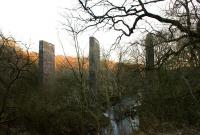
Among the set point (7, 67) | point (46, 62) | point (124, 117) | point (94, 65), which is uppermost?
point (46, 62)

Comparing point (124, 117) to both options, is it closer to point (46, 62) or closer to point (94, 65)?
point (94, 65)

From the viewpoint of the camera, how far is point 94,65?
25078mm

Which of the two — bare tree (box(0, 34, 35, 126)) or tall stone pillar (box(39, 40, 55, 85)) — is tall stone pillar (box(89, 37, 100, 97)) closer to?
tall stone pillar (box(39, 40, 55, 85))

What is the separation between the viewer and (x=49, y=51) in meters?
28.6

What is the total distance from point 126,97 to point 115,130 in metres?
1.93

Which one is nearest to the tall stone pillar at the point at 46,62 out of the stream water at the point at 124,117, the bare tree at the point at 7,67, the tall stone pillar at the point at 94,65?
the tall stone pillar at the point at 94,65

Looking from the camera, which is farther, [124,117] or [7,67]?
[7,67]

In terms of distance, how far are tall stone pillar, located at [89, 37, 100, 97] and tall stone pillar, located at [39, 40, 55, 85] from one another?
3.46 meters

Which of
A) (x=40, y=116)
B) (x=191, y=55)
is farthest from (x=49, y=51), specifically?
(x=191, y=55)

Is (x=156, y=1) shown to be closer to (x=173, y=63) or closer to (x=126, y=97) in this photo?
(x=173, y=63)

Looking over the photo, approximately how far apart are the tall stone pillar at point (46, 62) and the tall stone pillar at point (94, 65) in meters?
3.46

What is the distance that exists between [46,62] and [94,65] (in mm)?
4603

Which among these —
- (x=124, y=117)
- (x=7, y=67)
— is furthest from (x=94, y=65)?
(x=7, y=67)

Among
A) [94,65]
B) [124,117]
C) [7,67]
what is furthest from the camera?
[94,65]
